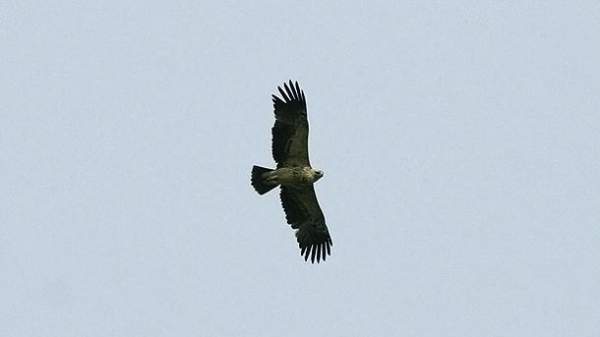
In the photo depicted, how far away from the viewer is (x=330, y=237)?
1535 inches

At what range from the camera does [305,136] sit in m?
36.6

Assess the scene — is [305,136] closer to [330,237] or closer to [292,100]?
[292,100]

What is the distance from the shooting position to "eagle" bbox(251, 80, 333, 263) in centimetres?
3647

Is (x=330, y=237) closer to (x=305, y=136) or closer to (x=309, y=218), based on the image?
(x=309, y=218)

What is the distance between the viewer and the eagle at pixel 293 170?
1436 inches

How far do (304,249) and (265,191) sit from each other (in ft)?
8.31

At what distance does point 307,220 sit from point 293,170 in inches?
85.9

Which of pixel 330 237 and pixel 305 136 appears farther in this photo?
pixel 330 237

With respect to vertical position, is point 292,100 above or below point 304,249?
above

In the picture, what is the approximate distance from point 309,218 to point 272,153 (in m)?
2.77

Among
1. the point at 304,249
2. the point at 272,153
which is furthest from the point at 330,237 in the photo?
the point at 272,153

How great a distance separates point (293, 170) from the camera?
121ft

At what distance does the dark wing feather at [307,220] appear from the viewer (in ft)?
125

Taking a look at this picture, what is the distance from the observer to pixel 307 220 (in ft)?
127
